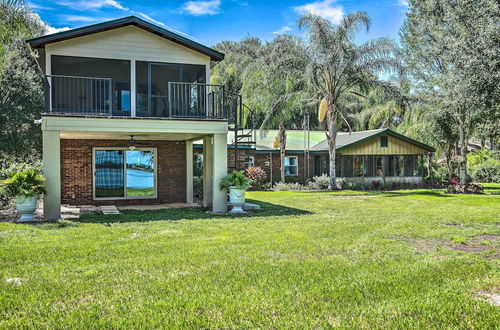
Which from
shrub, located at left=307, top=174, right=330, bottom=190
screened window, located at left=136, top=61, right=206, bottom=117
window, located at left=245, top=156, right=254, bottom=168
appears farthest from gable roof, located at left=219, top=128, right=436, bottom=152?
screened window, located at left=136, top=61, right=206, bottom=117

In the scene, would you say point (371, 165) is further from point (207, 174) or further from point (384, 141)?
point (207, 174)

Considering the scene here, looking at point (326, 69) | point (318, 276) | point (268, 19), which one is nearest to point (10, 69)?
point (268, 19)

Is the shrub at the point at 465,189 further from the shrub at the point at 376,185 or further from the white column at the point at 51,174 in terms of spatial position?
the white column at the point at 51,174

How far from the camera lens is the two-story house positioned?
12547mm

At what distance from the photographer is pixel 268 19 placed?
19.0 m

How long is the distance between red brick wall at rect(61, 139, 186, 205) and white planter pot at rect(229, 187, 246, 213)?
436cm

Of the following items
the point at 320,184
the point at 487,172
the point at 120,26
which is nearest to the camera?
the point at 120,26

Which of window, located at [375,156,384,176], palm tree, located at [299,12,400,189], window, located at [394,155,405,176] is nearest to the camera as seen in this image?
palm tree, located at [299,12,400,189]

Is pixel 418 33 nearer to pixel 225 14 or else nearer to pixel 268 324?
pixel 225 14

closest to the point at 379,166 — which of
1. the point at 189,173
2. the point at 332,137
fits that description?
the point at 332,137

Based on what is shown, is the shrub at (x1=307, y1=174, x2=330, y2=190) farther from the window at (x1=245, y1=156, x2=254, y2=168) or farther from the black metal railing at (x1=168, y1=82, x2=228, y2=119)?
the black metal railing at (x1=168, y1=82, x2=228, y2=119)

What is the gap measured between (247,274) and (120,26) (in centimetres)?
1025

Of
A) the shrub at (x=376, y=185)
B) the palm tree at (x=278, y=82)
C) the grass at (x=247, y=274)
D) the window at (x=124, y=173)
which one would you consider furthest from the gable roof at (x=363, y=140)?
the grass at (x=247, y=274)

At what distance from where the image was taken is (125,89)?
15844mm
